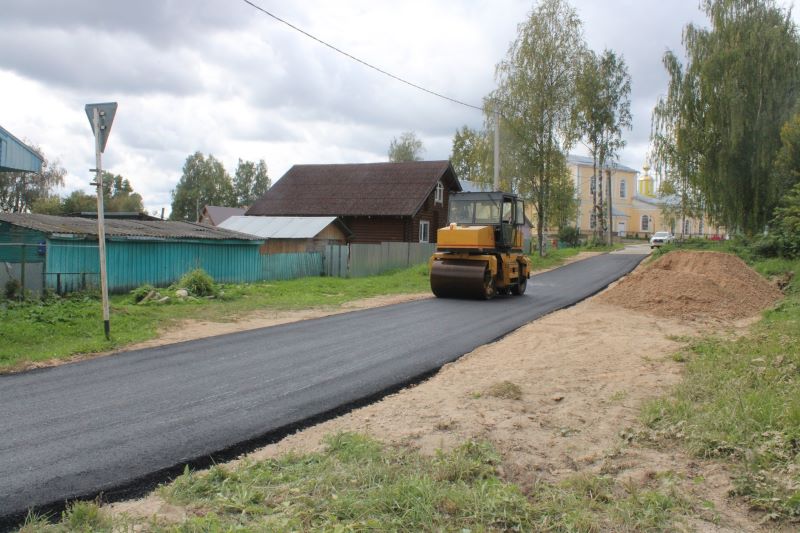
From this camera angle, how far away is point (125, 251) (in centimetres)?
1981

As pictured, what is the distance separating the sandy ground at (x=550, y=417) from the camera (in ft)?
15.8

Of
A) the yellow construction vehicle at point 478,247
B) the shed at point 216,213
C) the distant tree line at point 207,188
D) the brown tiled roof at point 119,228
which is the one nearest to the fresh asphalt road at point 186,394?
the yellow construction vehicle at point 478,247

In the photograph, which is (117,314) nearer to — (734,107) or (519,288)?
(519,288)

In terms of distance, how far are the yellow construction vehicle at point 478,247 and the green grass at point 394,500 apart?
12922 mm

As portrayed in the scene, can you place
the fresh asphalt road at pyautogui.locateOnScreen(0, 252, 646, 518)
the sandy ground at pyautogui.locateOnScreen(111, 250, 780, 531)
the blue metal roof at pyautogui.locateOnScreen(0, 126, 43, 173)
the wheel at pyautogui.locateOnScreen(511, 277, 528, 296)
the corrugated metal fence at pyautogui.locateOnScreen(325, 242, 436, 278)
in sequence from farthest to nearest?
the corrugated metal fence at pyautogui.locateOnScreen(325, 242, 436, 278) → the wheel at pyautogui.locateOnScreen(511, 277, 528, 296) → the blue metal roof at pyautogui.locateOnScreen(0, 126, 43, 173) → the fresh asphalt road at pyautogui.locateOnScreen(0, 252, 646, 518) → the sandy ground at pyautogui.locateOnScreen(111, 250, 780, 531)

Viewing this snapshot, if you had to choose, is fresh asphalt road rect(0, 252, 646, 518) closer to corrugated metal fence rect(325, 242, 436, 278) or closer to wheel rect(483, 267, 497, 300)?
wheel rect(483, 267, 497, 300)

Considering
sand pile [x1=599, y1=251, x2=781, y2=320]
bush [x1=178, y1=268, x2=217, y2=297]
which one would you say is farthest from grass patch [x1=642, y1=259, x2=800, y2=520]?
bush [x1=178, y1=268, x2=217, y2=297]

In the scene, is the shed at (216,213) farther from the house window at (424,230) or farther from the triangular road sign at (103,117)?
the triangular road sign at (103,117)

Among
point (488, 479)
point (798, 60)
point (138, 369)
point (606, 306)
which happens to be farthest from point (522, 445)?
point (798, 60)

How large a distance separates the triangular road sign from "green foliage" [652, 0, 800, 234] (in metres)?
28.5

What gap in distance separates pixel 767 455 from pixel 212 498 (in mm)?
4172

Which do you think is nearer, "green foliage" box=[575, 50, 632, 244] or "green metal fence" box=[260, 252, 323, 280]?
"green metal fence" box=[260, 252, 323, 280]

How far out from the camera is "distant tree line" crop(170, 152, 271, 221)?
3435 inches

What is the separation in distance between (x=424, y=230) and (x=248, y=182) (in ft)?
197
